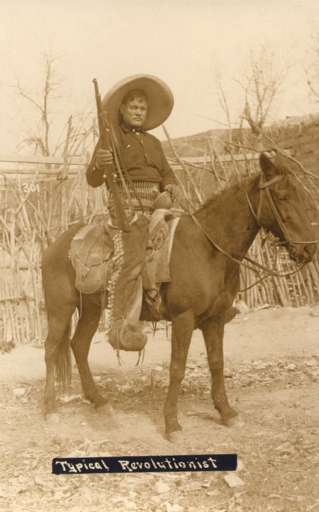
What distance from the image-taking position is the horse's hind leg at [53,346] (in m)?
4.71

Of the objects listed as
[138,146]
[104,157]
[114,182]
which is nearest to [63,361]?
[114,182]

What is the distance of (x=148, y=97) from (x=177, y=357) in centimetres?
201

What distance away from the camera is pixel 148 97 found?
452 centimetres

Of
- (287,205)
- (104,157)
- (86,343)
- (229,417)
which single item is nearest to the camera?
(287,205)

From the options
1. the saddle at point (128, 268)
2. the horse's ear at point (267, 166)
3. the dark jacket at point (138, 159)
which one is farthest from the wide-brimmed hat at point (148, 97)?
the horse's ear at point (267, 166)

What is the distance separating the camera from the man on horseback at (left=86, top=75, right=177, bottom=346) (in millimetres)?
4211

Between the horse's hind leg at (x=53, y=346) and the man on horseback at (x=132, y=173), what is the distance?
61cm

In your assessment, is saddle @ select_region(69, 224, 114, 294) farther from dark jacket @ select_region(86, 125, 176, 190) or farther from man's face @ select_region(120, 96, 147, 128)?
man's face @ select_region(120, 96, 147, 128)

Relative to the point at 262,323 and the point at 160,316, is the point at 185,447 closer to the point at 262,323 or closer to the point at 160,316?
the point at 160,316

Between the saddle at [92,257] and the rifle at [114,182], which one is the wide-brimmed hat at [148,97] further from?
the saddle at [92,257]

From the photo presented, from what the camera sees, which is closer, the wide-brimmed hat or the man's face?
the wide-brimmed hat

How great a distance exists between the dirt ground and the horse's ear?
5.85 feet

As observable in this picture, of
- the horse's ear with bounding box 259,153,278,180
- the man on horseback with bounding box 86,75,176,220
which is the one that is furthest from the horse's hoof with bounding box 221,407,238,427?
the horse's ear with bounding box 259,153,278,180

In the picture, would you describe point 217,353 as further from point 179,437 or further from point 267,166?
point 267,166
